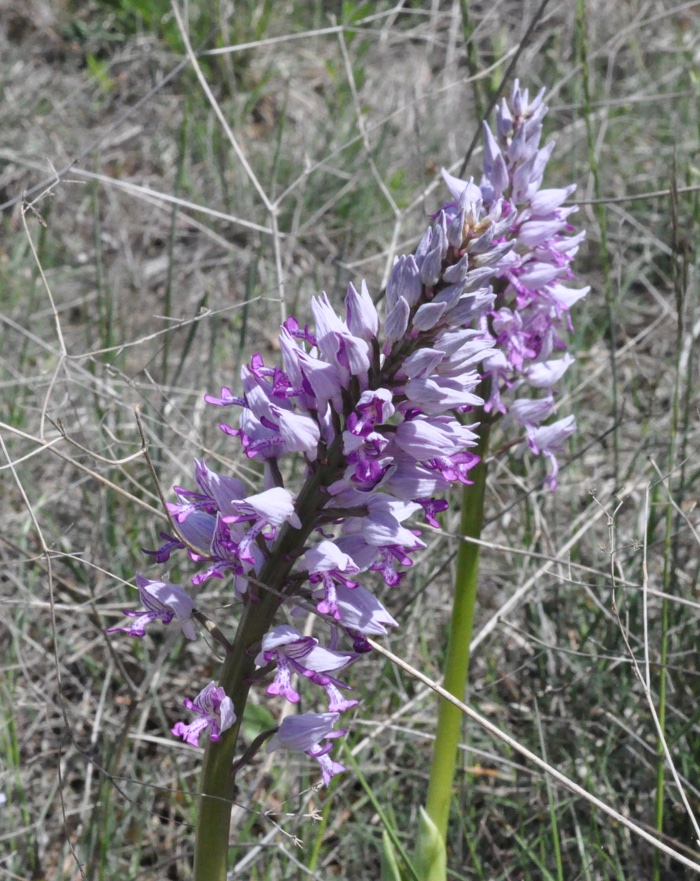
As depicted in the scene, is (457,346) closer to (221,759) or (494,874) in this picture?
(221,759)

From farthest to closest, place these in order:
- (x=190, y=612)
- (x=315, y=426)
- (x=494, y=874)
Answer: (x=494, y=874) < (x=190, y=612) < (x=315, y=426)

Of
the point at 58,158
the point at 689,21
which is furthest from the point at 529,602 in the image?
the point at 689,21

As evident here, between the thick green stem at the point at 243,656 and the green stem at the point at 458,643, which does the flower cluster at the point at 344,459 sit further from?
the green stem at the point at 458,643

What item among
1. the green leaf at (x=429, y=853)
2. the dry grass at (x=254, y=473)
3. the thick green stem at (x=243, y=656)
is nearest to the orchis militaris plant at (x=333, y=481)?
the thick green stem at (x=243, y=656)

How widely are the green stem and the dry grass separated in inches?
2.7

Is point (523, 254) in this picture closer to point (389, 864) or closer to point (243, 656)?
point (243, 656)

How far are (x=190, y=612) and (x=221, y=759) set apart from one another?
8.8 inches

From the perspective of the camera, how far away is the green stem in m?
2.17

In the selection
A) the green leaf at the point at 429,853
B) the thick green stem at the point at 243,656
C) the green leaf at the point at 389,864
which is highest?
the thick green stem at the point at 243,656

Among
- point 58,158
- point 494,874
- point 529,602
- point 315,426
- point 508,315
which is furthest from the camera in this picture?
point 58,158

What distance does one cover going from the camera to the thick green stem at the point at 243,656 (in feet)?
4.89

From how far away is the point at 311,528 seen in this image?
1502mm

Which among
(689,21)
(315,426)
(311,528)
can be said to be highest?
(315,426)

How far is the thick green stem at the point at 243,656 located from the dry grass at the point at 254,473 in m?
0.22
